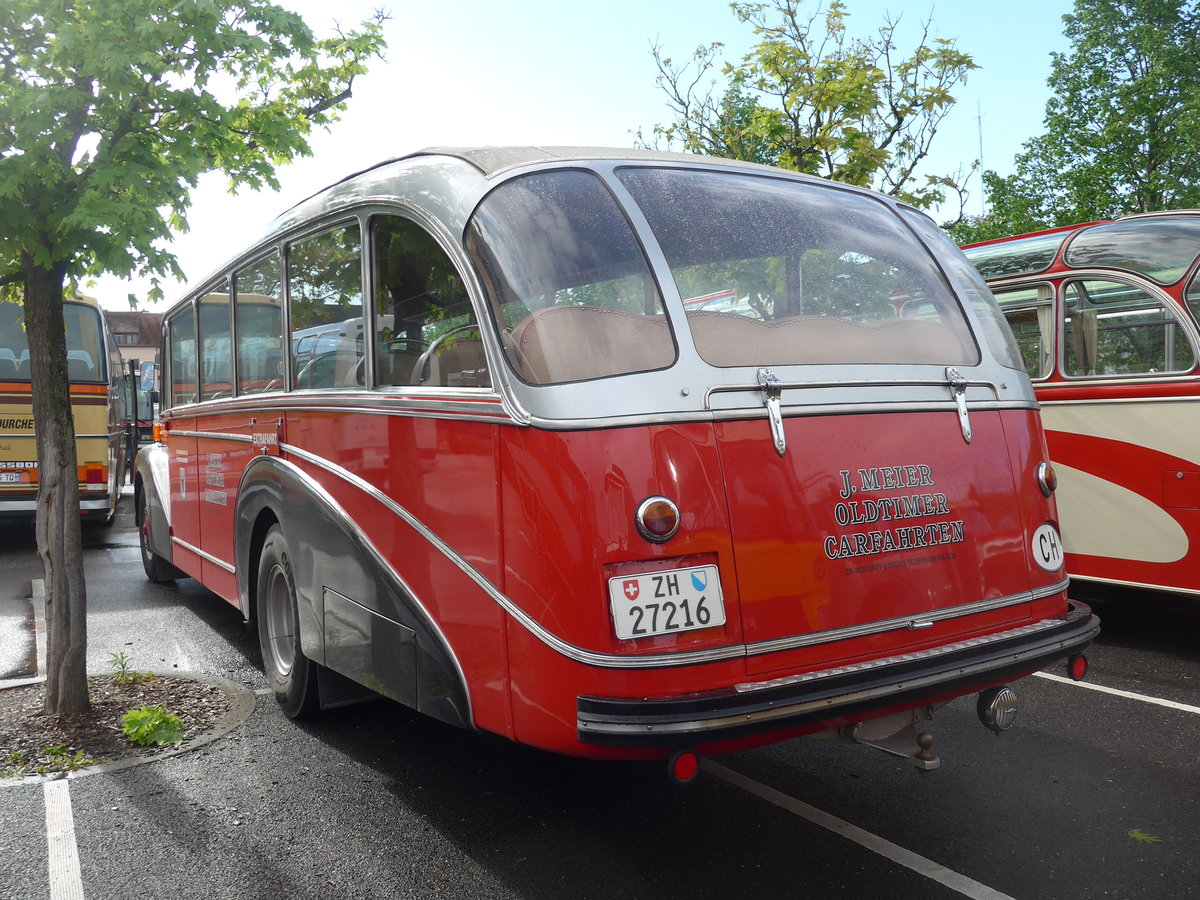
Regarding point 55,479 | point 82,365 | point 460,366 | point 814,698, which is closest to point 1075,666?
point 814,698

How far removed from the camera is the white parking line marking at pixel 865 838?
3.61 metres

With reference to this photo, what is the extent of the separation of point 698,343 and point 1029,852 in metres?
2.19

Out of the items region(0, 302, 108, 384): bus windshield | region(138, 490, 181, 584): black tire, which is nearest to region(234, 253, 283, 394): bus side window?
region(138, 490, 181, 584): black tire

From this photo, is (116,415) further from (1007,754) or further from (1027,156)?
(1027,156)

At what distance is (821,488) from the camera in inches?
141

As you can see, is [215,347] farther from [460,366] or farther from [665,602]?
[665,602]

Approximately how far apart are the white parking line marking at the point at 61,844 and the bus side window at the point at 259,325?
2199mm

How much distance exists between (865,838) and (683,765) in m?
1.25

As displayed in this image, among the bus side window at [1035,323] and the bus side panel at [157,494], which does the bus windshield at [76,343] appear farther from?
the bus side window at [1035,323]

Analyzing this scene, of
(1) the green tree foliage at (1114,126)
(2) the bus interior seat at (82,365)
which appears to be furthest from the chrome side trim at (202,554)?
(1) the green tree foliage at (1114,126)

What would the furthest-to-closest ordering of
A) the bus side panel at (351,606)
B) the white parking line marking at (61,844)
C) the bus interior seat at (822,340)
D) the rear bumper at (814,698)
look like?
the bus side panel at (351,606)
the white parking line marking at (61,844)
the bus interior seat at (822,340)
the rear bumper at (814,698)

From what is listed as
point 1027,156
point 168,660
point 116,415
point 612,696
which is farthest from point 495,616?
point 1027,156

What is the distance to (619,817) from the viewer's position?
169 inches

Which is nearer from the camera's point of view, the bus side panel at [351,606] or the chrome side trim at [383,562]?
the chrome side trim at [383,562]
